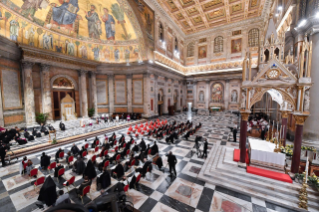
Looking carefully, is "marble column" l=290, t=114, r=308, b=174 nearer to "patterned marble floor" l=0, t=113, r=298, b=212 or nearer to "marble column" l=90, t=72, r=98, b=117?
"patterned marble floor" l=0, t=113, r=298, b=212

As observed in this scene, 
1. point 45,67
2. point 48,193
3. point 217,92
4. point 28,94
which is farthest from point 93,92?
point 217,92

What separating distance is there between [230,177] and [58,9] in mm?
21134

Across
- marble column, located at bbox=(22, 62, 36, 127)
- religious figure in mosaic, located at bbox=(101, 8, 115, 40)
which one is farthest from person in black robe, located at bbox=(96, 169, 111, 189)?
religious figure in mosaic, located at bbox=(101, 8, 115, 40)

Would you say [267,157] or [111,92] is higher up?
[111,92]

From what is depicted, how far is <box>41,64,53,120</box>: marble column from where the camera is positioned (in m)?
14.7

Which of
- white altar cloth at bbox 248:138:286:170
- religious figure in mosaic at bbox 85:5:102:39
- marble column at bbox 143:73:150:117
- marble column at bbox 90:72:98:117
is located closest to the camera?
white altar cloth at bbox 248:138:286:170

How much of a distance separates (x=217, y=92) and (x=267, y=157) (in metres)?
22.9

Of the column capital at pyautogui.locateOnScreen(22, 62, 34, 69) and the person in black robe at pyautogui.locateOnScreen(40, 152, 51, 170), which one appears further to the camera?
the column capital at pyautogui.locateOnScreen(22, 62, 34, 69)

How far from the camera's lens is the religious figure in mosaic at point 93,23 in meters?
16.5

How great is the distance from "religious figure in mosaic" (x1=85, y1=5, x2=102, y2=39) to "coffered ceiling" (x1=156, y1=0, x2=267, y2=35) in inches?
329

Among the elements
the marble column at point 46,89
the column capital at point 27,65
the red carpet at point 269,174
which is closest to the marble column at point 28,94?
the column capital at point 27,65

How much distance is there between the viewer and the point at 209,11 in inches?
787

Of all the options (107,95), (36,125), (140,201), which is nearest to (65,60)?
→ (107,95)

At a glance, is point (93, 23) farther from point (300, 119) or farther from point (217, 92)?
point (217, 92)
